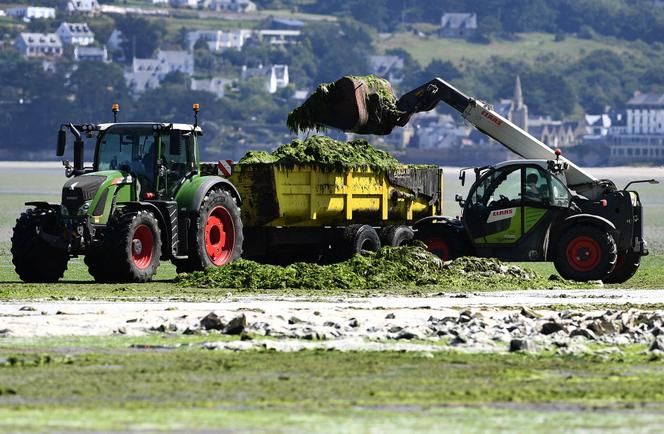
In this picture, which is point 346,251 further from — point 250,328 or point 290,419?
point 290,419

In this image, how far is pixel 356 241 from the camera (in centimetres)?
2859

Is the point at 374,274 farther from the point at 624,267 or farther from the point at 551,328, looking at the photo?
the point at 551,328

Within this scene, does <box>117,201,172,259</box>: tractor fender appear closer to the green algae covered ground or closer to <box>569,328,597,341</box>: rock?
the green algae covered ground

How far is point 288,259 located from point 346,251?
1.09 meters

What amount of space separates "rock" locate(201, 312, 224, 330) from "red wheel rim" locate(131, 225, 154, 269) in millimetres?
Result: 6895

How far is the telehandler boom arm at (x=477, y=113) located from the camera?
29.9 metres

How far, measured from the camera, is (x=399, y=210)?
30000mm

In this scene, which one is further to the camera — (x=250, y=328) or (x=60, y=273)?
(x=60, y=273)

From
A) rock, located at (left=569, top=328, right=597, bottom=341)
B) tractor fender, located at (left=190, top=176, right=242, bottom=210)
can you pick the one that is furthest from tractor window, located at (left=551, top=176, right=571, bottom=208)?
rock, located at (left=569, top=328, right=597, bottom=341)

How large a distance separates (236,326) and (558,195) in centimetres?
1000

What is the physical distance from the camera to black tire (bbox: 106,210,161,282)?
2538 cm

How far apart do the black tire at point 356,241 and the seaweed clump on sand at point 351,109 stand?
172 cm

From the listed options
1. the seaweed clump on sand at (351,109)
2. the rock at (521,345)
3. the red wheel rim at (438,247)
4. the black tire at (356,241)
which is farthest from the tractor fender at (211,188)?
the rock at (521,345)

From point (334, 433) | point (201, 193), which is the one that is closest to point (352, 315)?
point (201, 193)
